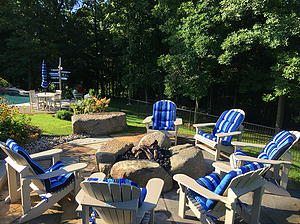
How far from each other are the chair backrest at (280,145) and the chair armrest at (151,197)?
7.07ft

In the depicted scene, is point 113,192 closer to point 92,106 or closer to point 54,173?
point 54,173

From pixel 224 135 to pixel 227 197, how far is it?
2.58m

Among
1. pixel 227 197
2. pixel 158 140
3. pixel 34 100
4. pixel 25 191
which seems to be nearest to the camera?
pixel 227 197

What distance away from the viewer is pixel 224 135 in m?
4.68

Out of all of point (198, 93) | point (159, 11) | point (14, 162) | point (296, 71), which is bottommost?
point (14, 162)

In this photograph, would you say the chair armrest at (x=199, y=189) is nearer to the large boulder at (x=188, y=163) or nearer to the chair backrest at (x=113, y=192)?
the chair backrest at (x=113, y=192)

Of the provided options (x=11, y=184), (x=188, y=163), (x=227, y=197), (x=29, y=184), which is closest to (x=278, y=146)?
(x=188, y=163)

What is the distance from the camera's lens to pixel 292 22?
7906mm

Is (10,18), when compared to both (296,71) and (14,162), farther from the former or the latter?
(296,71)

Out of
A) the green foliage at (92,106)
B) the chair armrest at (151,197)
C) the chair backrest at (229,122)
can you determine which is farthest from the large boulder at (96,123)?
the chair armrest at (151,197)

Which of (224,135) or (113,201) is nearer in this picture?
(113,201)

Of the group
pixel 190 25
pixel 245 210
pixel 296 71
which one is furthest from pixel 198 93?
pixel 245 210

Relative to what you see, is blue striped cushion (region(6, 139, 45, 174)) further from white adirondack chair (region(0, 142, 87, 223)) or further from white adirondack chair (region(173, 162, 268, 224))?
white adirondack chair (region(173, 162, 268, 224))

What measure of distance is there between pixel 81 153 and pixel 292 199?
163 inches
